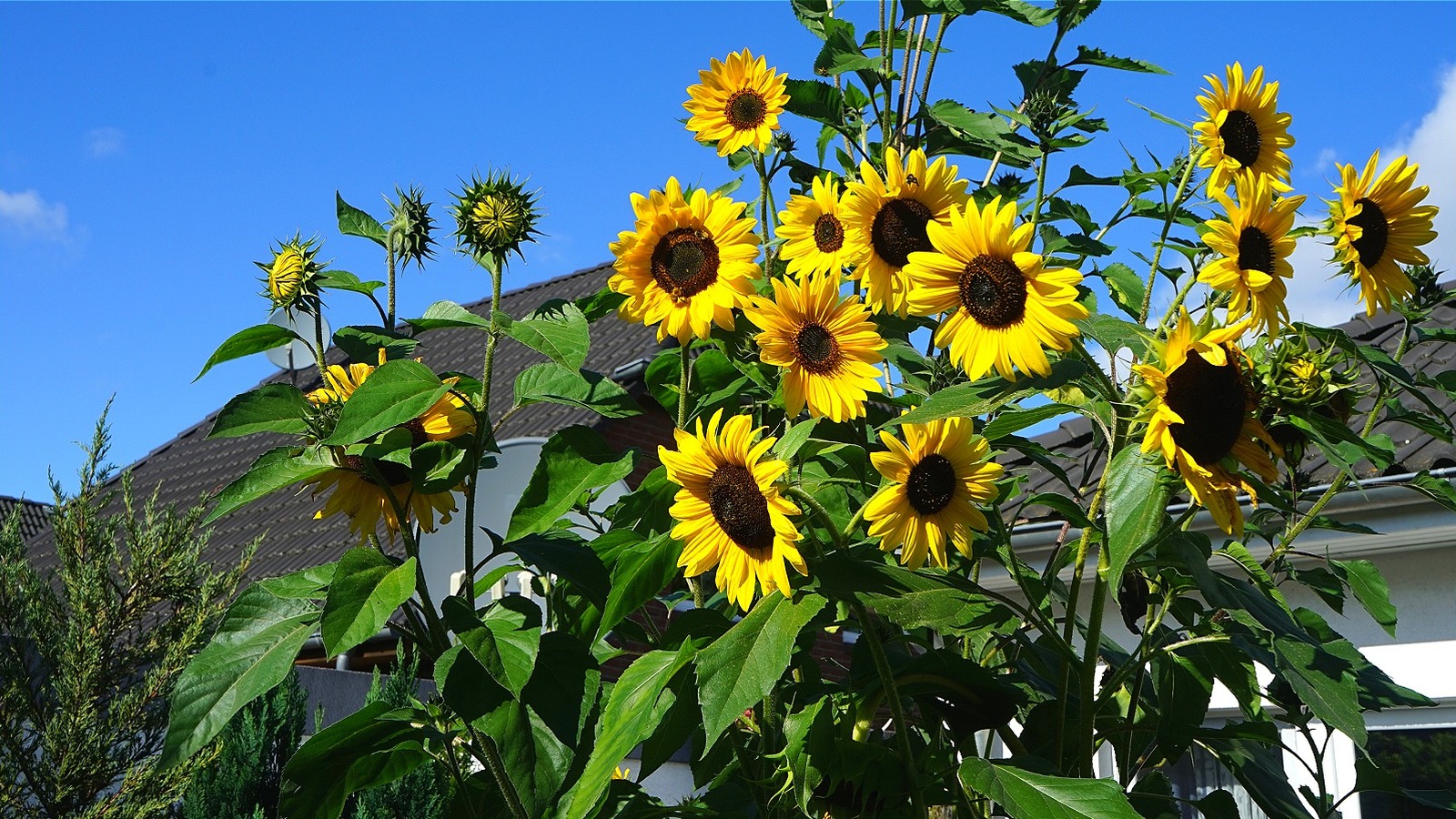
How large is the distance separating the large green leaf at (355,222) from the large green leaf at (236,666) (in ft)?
1.79

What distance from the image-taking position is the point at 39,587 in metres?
4.39

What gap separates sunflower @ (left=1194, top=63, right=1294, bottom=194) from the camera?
171cm

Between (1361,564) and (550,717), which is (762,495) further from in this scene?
(1361,564)

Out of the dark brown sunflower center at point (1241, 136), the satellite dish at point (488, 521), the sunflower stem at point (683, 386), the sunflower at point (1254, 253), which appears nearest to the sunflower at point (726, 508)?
the sunflower stem at point (683, 386)

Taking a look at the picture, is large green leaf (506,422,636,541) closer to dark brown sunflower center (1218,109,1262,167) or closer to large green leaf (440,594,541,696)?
large green leaf (440,594,541,696)

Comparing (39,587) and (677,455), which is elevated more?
(39,587)

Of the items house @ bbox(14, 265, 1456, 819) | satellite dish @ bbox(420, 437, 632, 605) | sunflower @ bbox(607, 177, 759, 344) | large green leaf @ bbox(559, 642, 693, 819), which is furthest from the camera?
satellite dish @ bbox(420, 437, 632, 605)

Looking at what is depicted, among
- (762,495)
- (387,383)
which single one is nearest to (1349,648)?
(762,495)

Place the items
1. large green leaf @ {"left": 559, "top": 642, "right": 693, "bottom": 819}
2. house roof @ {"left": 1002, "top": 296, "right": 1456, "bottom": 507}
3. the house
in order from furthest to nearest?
house roof @ {"left": 1002, "top": 296, "right": 1456, "bottom": 507}, the house, large green leaf @ {"left": 559, "top": 642, "right": 693, "bottom": 819}

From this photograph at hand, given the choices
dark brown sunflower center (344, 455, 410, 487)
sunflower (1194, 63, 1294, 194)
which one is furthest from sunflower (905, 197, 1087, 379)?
dark brown sunflower center (344, 455, 410, 487)

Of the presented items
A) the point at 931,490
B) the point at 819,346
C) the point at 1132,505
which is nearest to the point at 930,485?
the point at 931,490

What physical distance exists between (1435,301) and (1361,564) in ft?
1.75

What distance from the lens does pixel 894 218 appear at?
1.68m

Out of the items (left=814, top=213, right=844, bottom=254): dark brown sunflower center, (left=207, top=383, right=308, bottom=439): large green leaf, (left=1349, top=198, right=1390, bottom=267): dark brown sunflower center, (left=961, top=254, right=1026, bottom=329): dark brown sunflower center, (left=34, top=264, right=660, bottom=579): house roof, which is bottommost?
(left=207, top=383, right=308, bottom=439): large green leaf
